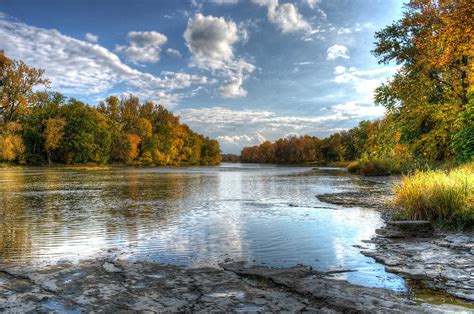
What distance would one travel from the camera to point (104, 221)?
12.6 m

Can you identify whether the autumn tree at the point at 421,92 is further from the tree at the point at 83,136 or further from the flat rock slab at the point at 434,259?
the tree at the point at 83,136

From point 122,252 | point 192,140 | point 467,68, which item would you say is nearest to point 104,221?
point 122,252

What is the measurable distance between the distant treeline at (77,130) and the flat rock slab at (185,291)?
64587mm

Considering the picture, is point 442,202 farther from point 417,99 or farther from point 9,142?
point 9,142

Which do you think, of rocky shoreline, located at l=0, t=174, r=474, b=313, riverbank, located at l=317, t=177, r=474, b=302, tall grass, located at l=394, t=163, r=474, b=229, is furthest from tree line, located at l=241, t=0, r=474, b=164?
rocky shoreline, located at l=0, t=174, r=474, b=313

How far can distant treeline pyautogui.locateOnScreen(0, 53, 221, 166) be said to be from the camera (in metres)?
62.2

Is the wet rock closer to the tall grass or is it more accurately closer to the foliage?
the tall grass

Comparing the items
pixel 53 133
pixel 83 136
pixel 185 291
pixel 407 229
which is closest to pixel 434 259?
pixel 407 229

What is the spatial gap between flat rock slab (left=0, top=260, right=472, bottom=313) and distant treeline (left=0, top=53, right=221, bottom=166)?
64.6 m

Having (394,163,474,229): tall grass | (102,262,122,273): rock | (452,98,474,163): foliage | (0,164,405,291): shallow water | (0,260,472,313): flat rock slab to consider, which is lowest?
(0,164,405,291): shallow water

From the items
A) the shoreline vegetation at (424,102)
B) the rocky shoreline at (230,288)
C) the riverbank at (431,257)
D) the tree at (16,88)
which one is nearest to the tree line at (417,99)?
the shoreline vegetation at (424,102)

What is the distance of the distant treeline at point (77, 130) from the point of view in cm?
6216

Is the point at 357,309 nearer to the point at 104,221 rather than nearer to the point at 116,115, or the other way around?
the point at 104,221

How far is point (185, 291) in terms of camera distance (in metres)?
5.59
